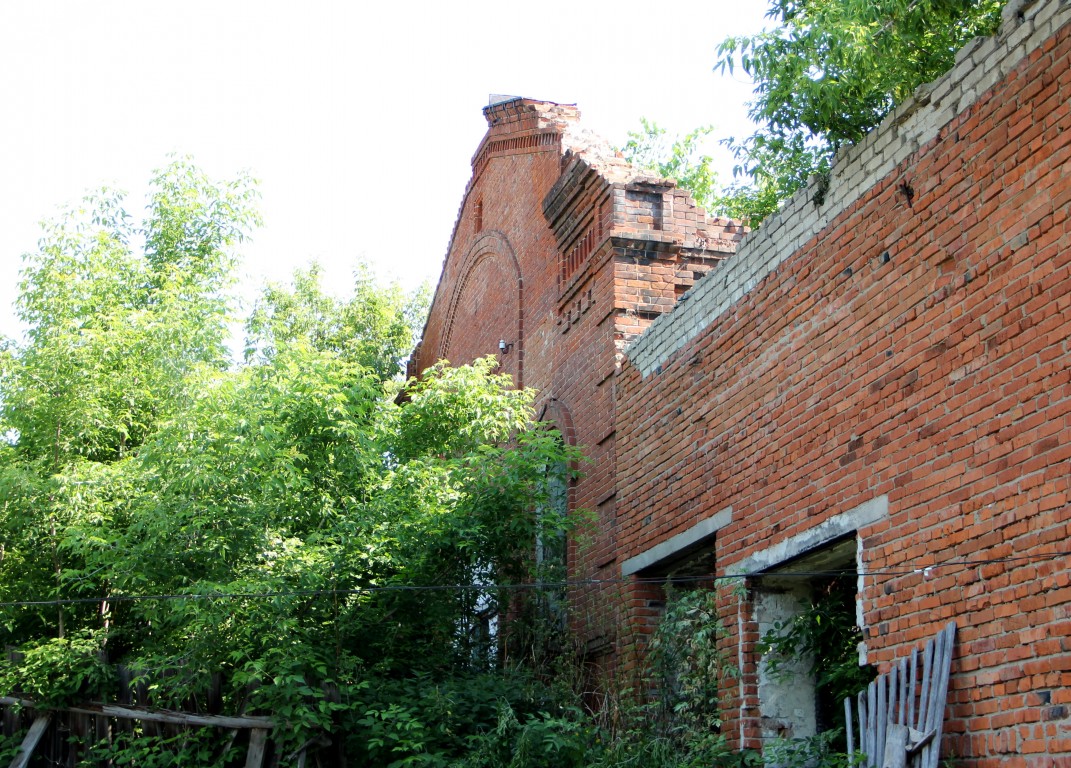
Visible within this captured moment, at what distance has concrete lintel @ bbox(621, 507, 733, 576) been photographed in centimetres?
914

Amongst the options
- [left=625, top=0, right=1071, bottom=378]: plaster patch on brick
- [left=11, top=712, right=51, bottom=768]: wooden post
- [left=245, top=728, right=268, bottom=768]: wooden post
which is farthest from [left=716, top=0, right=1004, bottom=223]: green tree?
[left=11, top=712, right=51, bottom=768]: wooden post

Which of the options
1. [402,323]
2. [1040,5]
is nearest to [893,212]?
[1040,5]

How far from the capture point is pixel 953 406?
6.59m

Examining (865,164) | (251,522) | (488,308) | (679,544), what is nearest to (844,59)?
(865,164)

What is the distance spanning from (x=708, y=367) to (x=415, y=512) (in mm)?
2953

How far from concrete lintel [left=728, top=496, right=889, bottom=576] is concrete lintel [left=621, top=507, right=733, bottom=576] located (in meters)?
0.42

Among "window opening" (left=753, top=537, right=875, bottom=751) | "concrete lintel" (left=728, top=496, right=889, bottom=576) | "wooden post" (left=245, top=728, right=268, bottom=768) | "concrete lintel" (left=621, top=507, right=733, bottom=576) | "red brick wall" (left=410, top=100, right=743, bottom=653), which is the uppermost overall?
"red brick wall" (left=410, top=100, right=743, bottom=653)

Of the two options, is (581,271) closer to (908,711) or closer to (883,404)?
(883,404)

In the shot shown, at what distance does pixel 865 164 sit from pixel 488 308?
948 centimetres

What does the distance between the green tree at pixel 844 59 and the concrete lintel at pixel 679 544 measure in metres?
2.74

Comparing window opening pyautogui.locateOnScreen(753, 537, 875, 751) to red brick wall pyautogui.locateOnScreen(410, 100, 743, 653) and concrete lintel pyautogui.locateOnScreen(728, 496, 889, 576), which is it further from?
red brick wall pyautogui.locateOnScreen(410, 100, 743, 653)

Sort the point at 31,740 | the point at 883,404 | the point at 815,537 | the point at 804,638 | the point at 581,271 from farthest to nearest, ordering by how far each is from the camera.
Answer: the point at 581,271, the point at 31,740, the point at 804,638, the point at 815,537, the point at 883,404

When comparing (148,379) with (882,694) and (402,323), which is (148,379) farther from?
(402,323)

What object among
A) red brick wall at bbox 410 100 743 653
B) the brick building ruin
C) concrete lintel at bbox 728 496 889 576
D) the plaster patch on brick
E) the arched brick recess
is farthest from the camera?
the arched brick recess
